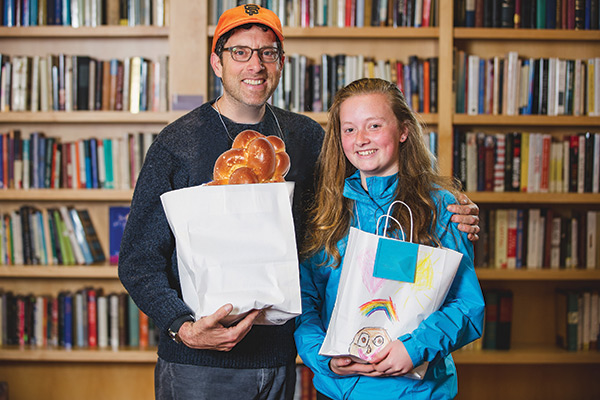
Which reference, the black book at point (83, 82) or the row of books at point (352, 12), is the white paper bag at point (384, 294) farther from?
the black book at point (83, 82)

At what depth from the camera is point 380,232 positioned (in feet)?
4.17

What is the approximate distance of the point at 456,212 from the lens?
1.24 meters

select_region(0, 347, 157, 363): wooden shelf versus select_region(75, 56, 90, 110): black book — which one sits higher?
select_region(75, 56, 90, 110): black book

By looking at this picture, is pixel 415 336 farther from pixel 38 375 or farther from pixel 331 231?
pixel 38 375

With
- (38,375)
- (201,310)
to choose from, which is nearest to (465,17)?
(201,310)

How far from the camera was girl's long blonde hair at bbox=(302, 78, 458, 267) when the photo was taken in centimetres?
125

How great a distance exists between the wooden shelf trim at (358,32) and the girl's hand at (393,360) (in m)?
1.71

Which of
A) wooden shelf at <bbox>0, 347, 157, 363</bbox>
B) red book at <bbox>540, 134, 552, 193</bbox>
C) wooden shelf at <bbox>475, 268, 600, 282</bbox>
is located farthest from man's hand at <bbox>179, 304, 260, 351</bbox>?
red book at <bbox>540, 134, 552, 193</bbox>

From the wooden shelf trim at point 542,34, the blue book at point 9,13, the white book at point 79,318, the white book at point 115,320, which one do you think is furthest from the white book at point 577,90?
the blue book at point 9,13

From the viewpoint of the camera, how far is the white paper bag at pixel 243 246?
1106 millimetres

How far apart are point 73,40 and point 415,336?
88.9 inches

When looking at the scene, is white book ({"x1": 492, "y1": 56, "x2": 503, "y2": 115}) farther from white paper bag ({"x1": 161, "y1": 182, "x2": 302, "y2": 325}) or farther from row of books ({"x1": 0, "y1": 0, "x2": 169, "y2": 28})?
white paper bag ({"x1": 161, "y1": 182, "x2": 302, "y2": 325})

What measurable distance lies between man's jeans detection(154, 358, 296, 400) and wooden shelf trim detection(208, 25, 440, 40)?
156 cm

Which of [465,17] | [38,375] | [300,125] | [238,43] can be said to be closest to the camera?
[238,43]
